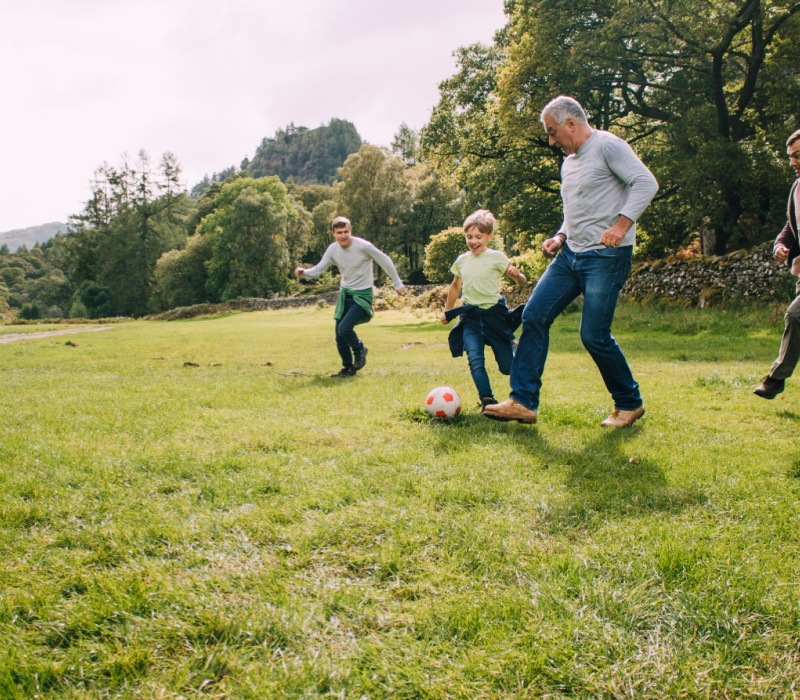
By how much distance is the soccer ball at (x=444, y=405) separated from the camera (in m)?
5.05

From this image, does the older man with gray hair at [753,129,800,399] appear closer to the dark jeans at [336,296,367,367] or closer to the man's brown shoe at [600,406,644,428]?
the man's brown shoe at [600,406,644,428]

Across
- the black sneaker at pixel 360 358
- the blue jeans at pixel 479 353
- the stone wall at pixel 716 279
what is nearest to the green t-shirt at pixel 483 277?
the blue jeans at pixel 479 353

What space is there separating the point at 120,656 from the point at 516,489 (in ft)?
7.02

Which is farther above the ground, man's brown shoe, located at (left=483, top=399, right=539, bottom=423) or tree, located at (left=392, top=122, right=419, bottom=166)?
tree, located at (left=392, top=122, right=419, bottom=166)

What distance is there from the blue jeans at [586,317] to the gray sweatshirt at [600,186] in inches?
5.7

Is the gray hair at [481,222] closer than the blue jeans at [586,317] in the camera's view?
No

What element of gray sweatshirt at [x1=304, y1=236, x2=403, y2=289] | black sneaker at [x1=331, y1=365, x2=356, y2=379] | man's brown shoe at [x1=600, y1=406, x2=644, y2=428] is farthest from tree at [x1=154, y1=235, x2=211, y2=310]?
man's brown shoe at [x1=600, y1=406, x2=644, y2=428]

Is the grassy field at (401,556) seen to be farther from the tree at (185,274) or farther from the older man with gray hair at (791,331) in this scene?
the tree at (185,274)

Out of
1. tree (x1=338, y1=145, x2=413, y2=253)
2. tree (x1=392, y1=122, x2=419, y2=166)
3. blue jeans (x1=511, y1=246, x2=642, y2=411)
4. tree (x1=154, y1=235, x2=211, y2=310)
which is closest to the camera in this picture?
blue jeans (x1=511, y1=246, x2=642, y2=411)

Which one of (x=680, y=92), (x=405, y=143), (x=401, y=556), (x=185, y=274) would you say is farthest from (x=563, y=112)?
(x=405, y=143)

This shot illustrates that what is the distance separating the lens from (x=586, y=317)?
179 inches

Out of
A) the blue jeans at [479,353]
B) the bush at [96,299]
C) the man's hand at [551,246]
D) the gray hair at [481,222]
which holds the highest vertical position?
the bush at [96,299]

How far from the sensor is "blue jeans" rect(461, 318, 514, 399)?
546 centimetres

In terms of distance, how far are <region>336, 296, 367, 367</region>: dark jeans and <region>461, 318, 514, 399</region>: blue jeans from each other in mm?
3461
